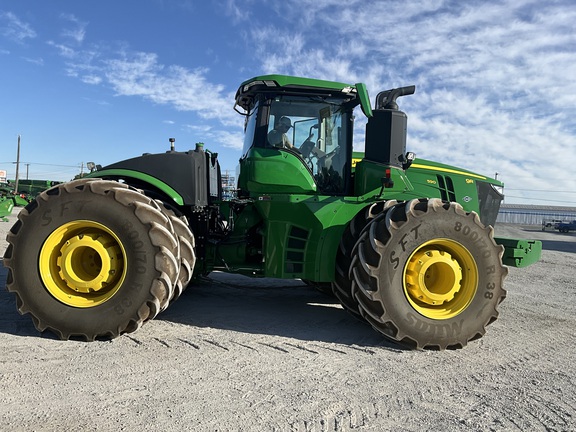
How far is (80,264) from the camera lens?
4.12 meters

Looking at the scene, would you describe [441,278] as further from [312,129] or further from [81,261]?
[81,261]

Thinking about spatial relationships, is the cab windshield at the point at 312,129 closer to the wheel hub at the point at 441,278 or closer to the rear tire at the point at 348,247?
the rear tire at the point at 348,247

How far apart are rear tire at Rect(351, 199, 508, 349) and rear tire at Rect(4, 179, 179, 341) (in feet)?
6.39

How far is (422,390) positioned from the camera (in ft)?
10.0

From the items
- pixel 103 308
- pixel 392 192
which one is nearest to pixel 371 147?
pixel 392 192

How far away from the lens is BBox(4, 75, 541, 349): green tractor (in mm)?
3896

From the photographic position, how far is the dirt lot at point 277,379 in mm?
2602

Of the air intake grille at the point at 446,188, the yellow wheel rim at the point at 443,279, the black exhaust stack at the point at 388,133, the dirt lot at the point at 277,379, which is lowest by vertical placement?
the dirt lot at the point at 277,379

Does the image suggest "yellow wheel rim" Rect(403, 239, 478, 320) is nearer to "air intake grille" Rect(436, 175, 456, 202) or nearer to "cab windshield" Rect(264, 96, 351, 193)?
"air intake grille" Rect(436, 175, 456, 202)

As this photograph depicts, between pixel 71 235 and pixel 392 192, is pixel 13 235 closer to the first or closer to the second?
pixel 71 235

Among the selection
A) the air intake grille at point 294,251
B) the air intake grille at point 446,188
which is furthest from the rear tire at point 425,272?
the air intake grille at point 446,188

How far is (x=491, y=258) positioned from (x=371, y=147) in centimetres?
174

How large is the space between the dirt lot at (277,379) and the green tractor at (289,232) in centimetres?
34

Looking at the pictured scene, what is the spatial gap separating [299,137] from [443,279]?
7.37ft
